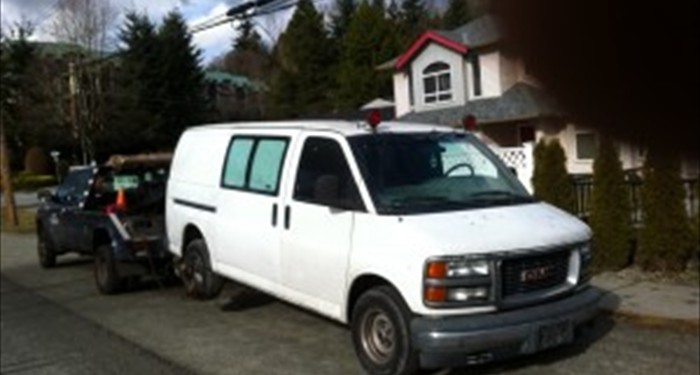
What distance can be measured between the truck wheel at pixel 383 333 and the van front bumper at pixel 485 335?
111 mm

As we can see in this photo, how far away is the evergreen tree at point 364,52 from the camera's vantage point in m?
1.26

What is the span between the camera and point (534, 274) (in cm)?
685

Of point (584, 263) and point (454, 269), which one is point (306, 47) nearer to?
point (454, 269)

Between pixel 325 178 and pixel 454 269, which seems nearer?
pixel 454 269

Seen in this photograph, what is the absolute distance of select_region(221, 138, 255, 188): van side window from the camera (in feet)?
30.9

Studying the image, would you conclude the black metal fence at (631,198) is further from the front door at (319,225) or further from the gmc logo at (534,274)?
the front door at (319,225)

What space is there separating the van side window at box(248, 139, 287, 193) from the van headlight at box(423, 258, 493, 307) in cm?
244

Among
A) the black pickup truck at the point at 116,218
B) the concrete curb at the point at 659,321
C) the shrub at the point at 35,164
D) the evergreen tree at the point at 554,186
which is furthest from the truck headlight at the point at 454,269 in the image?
the shrub at the point at 35,164

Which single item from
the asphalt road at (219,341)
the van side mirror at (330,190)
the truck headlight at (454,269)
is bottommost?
the asphalt road at (219,341)

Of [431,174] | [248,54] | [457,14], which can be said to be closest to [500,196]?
[431,174]

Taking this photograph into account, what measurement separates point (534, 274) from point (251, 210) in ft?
10.2

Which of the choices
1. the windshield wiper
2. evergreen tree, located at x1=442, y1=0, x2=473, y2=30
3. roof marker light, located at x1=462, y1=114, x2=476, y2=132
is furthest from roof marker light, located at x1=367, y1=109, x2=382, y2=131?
evergreen tree, located at x1=442, y1=0, x2=473, y2=30

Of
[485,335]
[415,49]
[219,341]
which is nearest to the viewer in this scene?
[415,49]

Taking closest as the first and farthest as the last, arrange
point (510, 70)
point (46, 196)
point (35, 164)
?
→ point (510, 70)
point (46, 196)
point (35, 164)
